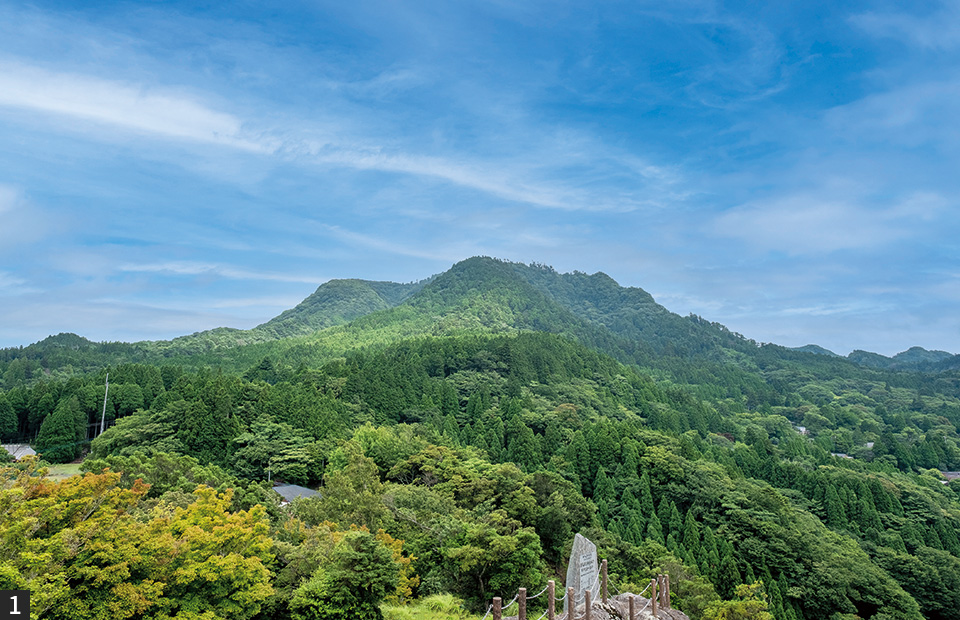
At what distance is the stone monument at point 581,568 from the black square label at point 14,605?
11717mm

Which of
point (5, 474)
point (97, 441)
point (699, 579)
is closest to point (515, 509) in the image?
point (699, 579)

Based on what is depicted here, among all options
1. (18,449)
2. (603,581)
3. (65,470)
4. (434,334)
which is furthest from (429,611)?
(434,334)

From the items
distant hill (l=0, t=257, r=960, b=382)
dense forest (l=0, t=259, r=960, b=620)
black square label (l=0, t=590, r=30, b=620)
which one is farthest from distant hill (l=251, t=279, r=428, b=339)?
black square label (l=0, t=590, r=30, b=620)

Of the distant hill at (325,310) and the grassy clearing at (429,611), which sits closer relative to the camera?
the grassy clearing at (429,611)

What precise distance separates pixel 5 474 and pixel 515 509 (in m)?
19.7

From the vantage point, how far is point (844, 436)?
86688 millimetres

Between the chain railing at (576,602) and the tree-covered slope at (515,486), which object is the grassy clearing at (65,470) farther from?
the chain railing at (576,602)

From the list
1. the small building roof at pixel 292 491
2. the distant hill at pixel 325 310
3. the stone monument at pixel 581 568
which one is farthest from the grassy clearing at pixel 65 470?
the distant hill at pixel 325 310

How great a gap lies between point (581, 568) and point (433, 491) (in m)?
14.1

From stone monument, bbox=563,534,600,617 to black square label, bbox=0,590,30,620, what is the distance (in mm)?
11717

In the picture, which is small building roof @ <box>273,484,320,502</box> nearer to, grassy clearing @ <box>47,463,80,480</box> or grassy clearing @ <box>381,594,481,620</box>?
grassy clearing @ <box>47,463,80,480</box>

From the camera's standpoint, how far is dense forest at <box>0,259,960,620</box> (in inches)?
532

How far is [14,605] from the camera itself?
10875 mm

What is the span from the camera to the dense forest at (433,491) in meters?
13.5
